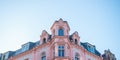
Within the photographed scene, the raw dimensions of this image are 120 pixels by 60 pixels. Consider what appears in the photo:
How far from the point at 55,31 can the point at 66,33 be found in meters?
2.45

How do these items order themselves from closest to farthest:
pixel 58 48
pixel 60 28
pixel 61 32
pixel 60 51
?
pixel 60 51 → pixel 58 48 → pixel 61 32 → pixel 60 28

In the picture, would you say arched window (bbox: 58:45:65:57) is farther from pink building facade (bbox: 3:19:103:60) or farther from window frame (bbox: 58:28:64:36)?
window frame (bbox: 58:28:64:36)

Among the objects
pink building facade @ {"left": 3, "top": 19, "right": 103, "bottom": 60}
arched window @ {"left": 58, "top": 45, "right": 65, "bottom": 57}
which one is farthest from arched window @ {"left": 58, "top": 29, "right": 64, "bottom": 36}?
arched window @ {"left": 58, "top": 45, "right": 65, "bottom": 57}

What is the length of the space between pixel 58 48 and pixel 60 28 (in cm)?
522

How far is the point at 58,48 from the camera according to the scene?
1989 inches

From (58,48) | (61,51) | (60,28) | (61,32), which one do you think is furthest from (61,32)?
(61,51)

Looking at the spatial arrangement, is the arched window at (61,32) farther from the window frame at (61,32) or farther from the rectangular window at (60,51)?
the rectangular window at (60,51)

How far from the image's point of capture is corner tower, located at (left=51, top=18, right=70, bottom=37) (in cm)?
5288

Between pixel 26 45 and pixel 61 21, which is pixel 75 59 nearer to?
pixel 61 21

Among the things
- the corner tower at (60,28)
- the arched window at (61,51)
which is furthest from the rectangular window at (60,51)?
the corner tower at (60,28)

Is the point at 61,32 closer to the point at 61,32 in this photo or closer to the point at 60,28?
the point at 61,32

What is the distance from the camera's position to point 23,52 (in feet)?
187

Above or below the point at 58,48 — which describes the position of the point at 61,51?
below

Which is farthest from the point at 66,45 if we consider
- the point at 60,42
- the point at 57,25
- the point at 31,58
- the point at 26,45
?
the point at 26,45
